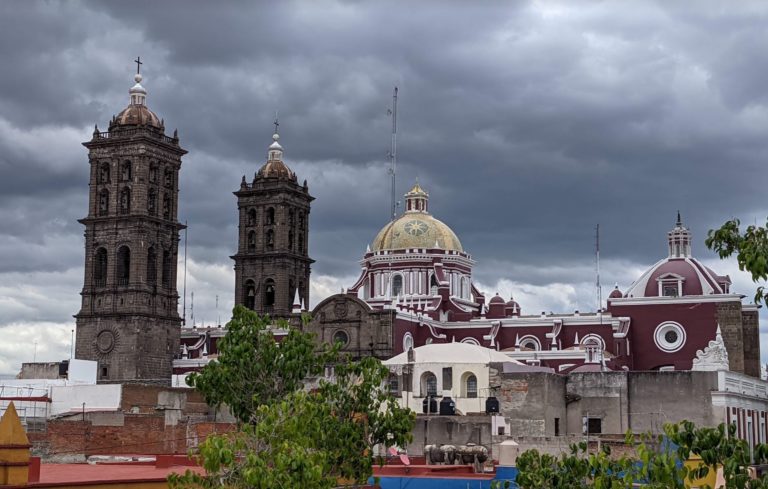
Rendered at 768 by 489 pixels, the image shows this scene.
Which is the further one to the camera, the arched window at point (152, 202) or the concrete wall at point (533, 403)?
the arched window at point (152, 202)

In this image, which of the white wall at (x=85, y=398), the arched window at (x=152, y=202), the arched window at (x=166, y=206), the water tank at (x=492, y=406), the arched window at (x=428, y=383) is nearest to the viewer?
the water tank at (x=492, y=406)

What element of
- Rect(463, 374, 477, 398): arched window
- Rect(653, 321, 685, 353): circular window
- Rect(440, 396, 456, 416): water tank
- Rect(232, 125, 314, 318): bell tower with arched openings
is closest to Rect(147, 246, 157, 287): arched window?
Rect(232, 125, 314, 318): bell tower with arched openings

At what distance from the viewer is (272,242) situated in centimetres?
8138

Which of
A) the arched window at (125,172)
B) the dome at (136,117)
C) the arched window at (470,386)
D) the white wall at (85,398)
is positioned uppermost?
the dome at (136,117)

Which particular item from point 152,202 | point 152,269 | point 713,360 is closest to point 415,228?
point 152,202

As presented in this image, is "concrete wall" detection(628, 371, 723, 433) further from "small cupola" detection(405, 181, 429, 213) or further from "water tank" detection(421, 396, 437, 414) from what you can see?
"small cupola" detection(405, 181, 429, 213)

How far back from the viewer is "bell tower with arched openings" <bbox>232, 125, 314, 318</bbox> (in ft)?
263

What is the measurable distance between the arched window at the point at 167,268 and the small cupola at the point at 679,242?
2925 centimetres

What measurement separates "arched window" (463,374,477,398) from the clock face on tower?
76.2 feet

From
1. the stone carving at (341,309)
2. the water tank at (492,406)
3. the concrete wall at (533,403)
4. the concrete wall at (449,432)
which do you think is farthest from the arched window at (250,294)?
the concrete wall at (449,432)

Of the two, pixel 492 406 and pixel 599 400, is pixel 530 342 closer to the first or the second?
pixel 599 400

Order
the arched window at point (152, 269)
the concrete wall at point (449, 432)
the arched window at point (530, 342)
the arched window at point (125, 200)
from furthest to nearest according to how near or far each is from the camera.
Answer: the arched window at point (125, 200)
the arched window at point (152, 269)
the arched window at point (530, 342)
the concrete wall at point (449, 432)

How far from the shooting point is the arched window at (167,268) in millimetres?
73812

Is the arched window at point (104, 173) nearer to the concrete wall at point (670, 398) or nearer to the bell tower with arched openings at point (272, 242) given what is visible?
the bell tower with arched openings at point (272, 242)
